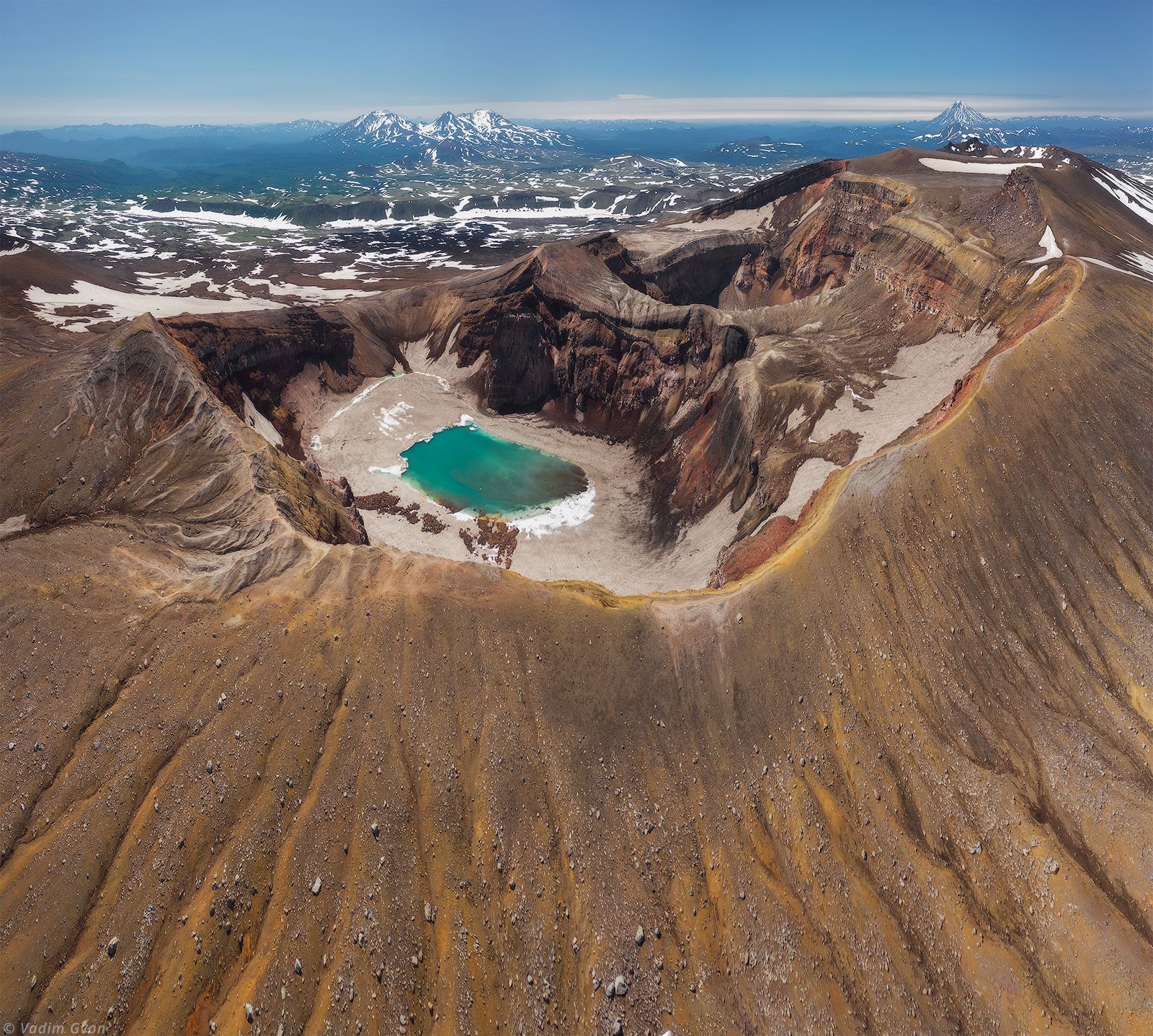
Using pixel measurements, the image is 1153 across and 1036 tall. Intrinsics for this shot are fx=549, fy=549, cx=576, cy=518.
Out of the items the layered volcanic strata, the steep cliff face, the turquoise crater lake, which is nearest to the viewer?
the layered volcanic strata

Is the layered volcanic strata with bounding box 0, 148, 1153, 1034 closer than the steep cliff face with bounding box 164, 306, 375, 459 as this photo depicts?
Yes

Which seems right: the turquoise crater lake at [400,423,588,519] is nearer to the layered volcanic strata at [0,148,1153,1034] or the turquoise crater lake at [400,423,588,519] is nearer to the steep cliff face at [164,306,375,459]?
the steep cliff face at [164,306,375,459]

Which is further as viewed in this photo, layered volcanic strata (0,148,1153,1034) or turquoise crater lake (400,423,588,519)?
turquoise crater lake (400,423,588,519)

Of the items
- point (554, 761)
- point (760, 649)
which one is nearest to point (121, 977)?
point (554, 761)

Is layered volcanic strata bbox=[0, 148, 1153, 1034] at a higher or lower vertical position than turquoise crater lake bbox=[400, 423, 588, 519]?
higher

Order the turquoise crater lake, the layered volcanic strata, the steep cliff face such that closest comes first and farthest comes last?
the layered volcanic strata, the turquoise crater lake, the steep cliff face

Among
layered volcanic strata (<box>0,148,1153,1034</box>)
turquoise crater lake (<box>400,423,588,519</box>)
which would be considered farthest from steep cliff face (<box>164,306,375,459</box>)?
turquoise crater lake (<box>400,423,588,519</box>)
